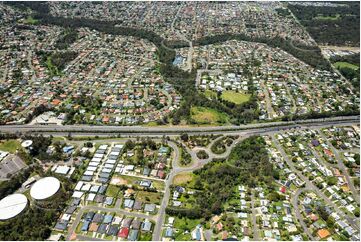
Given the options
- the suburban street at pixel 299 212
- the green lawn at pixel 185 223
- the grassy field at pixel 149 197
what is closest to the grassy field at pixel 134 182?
the grassy field at pixel 149 197

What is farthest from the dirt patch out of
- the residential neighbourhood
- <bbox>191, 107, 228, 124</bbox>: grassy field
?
<bbox>191, 107, 228, 124</bbox>: grassy field

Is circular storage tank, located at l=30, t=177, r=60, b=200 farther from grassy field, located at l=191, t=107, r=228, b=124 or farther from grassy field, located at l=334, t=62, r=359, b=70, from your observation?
grassy field, located at l=334, t=62, r=359, b=70

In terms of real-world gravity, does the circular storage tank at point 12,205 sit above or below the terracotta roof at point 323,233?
below

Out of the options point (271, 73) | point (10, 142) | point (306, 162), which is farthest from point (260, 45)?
point (10, 142)

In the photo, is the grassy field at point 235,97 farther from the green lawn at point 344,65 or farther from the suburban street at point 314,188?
the green lawn at point 344,65

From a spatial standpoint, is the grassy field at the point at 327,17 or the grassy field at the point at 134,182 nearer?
the grassy field at the point at 134,182

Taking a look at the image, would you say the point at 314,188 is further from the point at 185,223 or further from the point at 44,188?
the point at 44,188
